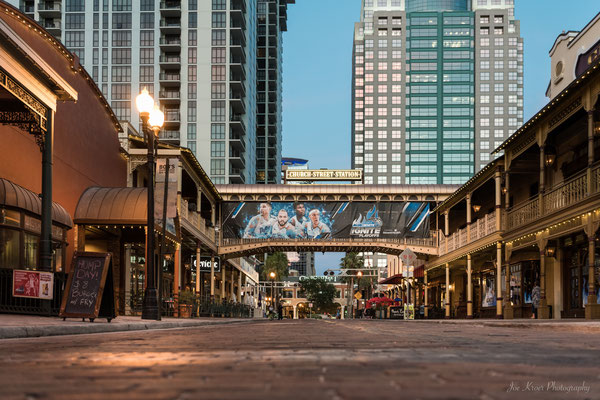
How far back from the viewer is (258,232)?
4347cm

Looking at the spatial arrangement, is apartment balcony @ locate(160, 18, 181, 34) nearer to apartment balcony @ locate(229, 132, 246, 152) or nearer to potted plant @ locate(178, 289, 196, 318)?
apartment balcony @ locate(229, 132, 246, 152)

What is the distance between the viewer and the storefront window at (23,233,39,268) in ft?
66.4

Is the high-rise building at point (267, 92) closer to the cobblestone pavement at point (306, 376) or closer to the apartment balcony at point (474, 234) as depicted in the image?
the apartment balcony at point (474, 234)

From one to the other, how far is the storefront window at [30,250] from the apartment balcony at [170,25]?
65.8m

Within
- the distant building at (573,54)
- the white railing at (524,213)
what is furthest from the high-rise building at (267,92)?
the white railing at (524,213)

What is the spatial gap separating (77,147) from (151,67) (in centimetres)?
6003

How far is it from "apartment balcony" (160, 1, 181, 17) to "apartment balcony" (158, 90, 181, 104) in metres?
9.05

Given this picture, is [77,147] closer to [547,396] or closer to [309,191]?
[309,191]

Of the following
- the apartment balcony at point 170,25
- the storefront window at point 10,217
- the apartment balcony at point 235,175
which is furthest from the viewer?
the apartment balcony at point 235,175

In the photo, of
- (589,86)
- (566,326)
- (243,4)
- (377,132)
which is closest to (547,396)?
(566,326)

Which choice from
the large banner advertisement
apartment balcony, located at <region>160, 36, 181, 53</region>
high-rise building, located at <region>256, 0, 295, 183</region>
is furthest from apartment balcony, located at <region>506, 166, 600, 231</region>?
high-rise building, located at <region>256, 0, 295, 183</region>

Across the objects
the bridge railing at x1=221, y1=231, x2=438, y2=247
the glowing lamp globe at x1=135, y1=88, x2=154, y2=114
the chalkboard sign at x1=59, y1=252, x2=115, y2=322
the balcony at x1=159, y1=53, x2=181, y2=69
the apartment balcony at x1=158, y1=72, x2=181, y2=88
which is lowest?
the chalkboard sign at x1=59, y1=252, x2=115, y2=322

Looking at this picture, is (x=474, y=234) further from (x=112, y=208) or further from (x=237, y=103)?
(x=237, y=103)

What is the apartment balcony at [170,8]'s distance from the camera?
8325 cm
